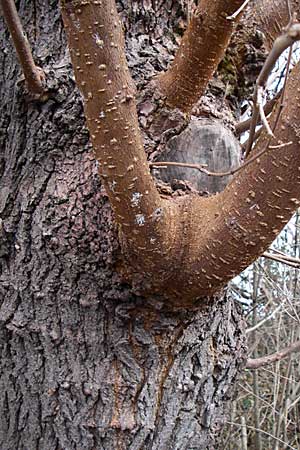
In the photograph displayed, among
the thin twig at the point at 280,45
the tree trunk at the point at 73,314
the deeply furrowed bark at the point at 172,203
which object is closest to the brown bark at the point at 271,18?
the tree trunk at the point at 73,314

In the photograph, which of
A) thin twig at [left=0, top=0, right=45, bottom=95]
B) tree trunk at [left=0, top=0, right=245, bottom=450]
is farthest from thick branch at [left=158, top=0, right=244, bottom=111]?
thin twig at [left=0, top=0, right=45, bottom=95]

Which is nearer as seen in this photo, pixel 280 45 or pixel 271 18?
pixel 280 45

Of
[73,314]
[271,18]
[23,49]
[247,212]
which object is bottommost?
[73,314]

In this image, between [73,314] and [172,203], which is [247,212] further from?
[73,314]

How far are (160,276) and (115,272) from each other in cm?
9

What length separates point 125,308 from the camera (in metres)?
0.91

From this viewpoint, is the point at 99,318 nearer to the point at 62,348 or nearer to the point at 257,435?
the point at 62,348

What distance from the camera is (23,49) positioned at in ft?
2.75

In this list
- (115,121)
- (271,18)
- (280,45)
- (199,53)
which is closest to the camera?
(280,45)

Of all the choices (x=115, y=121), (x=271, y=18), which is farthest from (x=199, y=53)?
(x=271, y=18)

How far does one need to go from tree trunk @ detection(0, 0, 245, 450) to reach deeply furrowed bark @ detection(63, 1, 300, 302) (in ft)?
0.28

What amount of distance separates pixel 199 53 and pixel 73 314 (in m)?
0.50

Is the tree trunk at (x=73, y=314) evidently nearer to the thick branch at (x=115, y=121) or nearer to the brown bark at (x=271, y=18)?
the thick branch at (x=115, y=121)

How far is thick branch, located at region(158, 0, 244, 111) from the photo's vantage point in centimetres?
78
